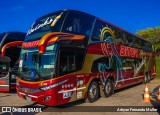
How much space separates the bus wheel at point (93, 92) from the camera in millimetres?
9731

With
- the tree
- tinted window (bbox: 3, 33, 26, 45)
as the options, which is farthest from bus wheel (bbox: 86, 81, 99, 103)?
the tree

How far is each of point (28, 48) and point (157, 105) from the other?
230 inches

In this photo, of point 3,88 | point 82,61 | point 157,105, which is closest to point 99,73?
point 82,61

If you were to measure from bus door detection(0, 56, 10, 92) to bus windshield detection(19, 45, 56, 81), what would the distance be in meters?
4.79

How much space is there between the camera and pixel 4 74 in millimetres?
13125

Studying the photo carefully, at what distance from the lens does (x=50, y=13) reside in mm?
9656

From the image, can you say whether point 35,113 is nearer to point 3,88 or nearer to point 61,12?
point 61,12

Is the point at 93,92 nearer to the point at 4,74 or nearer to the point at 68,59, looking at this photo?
the point at 68,59

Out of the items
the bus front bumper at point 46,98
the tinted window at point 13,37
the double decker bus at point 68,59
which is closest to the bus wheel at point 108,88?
the double decker bus at point 68,59

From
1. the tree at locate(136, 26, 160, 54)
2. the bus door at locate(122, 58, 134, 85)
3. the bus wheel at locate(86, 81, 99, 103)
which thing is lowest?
the bus wheel at locate(86, 81, 99, 103)

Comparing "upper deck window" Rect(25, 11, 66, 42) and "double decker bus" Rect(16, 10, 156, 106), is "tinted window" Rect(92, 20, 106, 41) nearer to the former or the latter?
"double decker bus" Rect(16, 10, 156, 106)

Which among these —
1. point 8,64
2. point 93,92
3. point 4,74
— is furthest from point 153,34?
point 93,92

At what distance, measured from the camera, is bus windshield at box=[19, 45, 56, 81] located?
7.79m

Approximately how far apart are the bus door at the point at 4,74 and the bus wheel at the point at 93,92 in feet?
18.4
